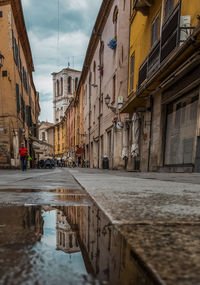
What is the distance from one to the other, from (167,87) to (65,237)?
625 cm

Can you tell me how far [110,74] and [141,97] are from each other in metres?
6.05

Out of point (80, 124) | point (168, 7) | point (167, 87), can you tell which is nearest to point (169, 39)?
point (167, 87)

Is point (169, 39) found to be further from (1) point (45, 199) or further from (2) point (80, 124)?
(2) point (80, 124)

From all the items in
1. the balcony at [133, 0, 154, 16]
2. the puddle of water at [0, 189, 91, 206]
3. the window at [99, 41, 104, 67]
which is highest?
the window at [99, 41, 104, 67]

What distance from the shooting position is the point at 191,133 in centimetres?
482

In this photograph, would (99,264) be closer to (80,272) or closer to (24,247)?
(80,272)

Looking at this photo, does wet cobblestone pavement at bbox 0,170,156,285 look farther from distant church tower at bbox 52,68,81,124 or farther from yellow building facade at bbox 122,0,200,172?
distant church tower at bbox 52,68,81,124

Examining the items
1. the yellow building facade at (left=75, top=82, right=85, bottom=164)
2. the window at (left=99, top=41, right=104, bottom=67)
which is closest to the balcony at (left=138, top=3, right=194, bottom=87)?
the window at (left=99, top=41, right=104, bottom=67)

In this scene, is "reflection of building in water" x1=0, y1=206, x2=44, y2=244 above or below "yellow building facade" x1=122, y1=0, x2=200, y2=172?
below

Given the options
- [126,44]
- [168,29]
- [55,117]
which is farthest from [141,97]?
[55,117]

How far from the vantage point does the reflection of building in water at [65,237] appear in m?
0.43

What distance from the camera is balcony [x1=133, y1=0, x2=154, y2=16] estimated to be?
6.91m

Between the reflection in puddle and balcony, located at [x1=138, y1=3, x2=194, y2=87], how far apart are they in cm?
471

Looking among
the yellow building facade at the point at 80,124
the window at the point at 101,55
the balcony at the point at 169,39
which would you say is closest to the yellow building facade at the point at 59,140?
the yellow building facade at the point at 80,124
